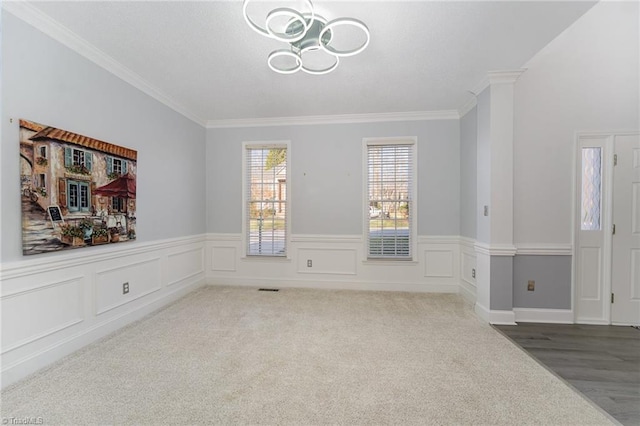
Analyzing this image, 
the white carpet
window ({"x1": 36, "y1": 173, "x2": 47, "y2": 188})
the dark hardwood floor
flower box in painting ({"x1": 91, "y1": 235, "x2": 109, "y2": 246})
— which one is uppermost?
window ({"x1": 36, "y1": 173, "x2": 47, "y2": 188})

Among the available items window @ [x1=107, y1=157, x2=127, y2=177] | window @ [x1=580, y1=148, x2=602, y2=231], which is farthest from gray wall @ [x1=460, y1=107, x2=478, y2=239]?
window @ [x1=107, y1=157, x2=127, y2=177]

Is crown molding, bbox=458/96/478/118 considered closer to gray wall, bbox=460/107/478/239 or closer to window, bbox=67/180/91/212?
gray wall, bbox=460/107/478/239

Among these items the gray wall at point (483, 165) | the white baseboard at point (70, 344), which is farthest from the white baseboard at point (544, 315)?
the white baseboard at point (70, 344)

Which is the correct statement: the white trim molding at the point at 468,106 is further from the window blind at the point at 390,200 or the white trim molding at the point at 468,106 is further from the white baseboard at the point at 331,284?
the white baseboard at the point at 331,284

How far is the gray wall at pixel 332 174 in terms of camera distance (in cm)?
412

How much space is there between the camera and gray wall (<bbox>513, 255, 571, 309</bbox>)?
3031 millimetres

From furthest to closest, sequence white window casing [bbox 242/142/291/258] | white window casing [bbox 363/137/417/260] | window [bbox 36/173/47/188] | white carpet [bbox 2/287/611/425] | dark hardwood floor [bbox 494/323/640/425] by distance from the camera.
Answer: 1. white window casing [bbox 242/142/291/258]
2. white window casing [bbox 363/137/417/260]
3. window [bbox 36/173/47/188]
4. dark hardwood floor [bbox 494/323/640/425]
5. white carpet [bbox 2/287/611/425]

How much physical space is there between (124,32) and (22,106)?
3.19ft

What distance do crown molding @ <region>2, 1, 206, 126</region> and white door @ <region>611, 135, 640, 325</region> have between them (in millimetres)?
5456

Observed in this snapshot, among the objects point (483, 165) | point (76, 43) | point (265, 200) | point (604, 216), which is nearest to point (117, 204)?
point (76, 43)

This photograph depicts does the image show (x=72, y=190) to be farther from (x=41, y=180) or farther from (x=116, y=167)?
(x=116, y=167)

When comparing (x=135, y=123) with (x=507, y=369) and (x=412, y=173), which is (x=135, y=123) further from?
(x=507, y=369)

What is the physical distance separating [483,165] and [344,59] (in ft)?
6.75

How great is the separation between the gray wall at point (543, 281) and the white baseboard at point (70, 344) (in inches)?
173
